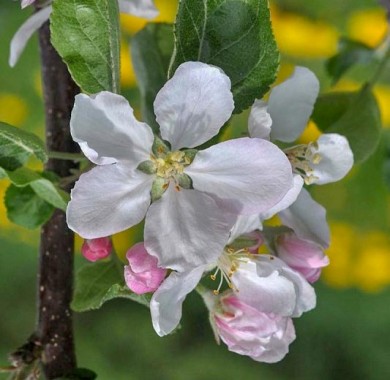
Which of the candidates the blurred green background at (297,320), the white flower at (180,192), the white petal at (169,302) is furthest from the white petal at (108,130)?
the blurred green background at (297,320)

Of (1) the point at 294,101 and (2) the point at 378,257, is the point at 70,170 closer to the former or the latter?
(1) the point at 294,101

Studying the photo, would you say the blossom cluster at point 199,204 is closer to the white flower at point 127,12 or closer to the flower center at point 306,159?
the flower center at point 306,159

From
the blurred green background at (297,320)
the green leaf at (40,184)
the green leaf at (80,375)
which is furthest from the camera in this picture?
the blurred green background at (297,320)

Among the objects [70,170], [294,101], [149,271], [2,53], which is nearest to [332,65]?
[294,101]

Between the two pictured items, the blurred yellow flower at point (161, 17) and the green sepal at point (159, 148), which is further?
the blurred yellow flower at point (161, 17)

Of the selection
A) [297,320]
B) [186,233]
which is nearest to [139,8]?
[186,233]

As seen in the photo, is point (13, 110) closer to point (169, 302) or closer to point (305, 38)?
point (305, 38)
